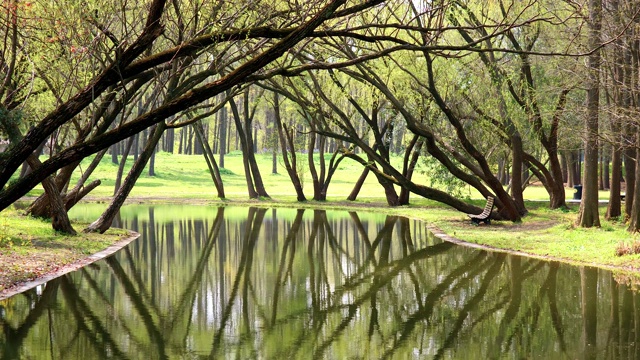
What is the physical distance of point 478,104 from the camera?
1209 inches

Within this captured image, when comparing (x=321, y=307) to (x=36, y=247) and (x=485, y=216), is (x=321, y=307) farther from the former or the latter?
(x=485, y=216)

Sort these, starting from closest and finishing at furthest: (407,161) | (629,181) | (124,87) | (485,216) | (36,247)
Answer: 1. (124,87)
2. (36,247)
3. (629,181)
4. (485,216)
5. (407,161)

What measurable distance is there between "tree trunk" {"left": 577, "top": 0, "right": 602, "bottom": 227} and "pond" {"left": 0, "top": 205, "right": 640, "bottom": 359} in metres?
5.10

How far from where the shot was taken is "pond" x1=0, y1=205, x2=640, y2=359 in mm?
8609

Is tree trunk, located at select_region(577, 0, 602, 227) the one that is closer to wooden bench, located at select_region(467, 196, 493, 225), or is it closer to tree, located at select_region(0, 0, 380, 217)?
wooden bench, located at select_region(467, 196, 493, 225)

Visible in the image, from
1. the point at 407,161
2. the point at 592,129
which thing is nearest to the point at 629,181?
the point at 592,129

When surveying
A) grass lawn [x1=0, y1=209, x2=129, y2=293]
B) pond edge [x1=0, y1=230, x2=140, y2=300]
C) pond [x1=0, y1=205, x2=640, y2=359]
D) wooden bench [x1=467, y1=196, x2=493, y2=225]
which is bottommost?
pond [x1=0, y1=205, x2=640, y2=359]

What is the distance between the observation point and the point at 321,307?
37.1 ft

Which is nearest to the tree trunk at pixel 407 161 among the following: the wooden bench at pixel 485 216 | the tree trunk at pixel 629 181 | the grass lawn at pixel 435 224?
the grass lawn at pixel 435 224

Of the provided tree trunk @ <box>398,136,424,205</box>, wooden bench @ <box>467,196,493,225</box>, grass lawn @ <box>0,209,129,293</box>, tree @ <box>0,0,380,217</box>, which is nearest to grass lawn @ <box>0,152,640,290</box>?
grass lawn @ <box>0,209,129,293</box>

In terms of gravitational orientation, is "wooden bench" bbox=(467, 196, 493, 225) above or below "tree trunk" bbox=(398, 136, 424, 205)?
A: below

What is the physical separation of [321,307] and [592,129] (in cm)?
1321

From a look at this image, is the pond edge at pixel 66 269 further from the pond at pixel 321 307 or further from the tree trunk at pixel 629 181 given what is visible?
the tree trunk at pixel 629 181

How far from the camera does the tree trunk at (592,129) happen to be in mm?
20828
